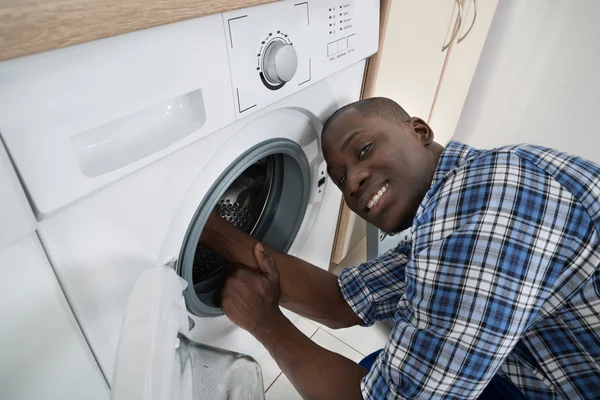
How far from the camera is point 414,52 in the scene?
912 mm

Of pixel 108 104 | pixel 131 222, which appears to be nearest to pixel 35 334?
pixel 131 222

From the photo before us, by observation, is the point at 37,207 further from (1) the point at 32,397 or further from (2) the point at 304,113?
(2) the point at 304,113

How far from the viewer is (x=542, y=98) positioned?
63.2 inches

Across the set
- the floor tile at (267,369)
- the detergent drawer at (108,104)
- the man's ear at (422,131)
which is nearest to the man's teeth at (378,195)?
the man's ear at (422,131)

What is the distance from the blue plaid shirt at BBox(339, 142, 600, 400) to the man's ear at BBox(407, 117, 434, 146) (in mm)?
192

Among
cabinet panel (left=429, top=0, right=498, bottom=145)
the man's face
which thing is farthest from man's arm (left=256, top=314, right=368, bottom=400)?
cabinet panel (left=429, top=0, right=498, bottom=145)

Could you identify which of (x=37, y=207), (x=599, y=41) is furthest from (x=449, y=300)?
(x=599, y=41)

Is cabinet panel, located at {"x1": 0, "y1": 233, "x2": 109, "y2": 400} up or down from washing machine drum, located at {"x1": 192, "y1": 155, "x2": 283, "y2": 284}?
up

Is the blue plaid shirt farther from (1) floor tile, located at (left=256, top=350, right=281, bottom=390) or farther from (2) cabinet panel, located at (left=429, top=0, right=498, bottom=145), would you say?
(2) cabinet panel, located at (left=429, top=0, right=498, bottom=145)

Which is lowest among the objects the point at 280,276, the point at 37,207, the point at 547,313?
the point at 280,276

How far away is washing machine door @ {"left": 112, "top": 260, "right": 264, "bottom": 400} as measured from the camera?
0.28 meters

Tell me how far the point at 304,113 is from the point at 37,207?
1.43ft

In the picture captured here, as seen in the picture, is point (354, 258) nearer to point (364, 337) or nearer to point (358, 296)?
point (364, 337)

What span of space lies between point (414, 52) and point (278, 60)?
56 centimetres
